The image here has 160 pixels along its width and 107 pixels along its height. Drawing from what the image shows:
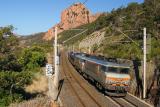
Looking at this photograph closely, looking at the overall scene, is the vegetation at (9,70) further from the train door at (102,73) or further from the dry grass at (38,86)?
the dry grass at (38,86)

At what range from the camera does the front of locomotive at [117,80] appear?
2850 cm

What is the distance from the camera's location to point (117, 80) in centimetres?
2859

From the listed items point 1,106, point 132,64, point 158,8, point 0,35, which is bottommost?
point 1,106

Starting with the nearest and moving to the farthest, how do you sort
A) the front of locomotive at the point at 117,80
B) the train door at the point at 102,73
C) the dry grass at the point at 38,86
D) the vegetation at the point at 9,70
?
1. the front of locomotive at the point at 117,80
2. the train door at the point at 102,73
3. the vegetation at the point at 9,70
4. the dry grass at the point at 38,86

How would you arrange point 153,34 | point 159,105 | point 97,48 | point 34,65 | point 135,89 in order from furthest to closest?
point 97,48 → point 34,65 → point 153,34 → point 135,89 → point 159,105

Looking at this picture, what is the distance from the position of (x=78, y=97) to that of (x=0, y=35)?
30.5 feet

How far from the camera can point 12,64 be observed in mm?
32125

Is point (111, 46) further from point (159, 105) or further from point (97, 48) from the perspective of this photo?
point (159, 105)

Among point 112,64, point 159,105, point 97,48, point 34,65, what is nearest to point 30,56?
point 34,65

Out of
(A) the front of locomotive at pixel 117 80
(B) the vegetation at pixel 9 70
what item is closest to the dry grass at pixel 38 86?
(B) the vegetation at pixel 9 70

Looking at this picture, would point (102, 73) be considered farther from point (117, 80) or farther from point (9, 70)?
point (9, 70)

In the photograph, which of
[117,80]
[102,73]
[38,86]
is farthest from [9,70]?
[38,86]

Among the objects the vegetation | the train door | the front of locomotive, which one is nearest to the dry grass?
the vegetation

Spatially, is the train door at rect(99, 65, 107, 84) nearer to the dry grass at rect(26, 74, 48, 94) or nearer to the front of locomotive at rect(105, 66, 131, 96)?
the front of locomotive at rect(105, 66, 131, 96)
